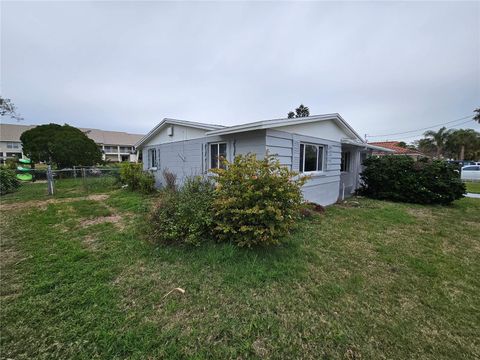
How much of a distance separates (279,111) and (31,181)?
19425 mm

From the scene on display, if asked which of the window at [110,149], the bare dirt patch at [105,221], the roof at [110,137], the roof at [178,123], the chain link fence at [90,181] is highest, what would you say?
the roof at [110,137]

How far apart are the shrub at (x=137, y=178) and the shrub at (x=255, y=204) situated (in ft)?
23.3

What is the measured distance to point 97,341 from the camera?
76.1 inches

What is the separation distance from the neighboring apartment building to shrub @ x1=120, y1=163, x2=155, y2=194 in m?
32.0

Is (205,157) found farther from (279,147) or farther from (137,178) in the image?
(137,178)

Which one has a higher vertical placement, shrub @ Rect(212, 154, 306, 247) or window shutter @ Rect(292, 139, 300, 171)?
window shutter @ Rect(292, 139, 300, 171)

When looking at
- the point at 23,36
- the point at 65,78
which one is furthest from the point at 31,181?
the point at 23,36

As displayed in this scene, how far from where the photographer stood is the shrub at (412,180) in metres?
8.48

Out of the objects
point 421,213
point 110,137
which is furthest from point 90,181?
point 110,137

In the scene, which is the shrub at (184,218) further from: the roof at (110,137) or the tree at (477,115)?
the roof at (110,137)

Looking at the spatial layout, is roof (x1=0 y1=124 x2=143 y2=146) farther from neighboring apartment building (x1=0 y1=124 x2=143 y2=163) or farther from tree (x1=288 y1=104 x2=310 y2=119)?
tree (x1=288 y1=104 x2=310 y2=119)

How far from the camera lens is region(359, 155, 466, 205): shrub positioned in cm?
848

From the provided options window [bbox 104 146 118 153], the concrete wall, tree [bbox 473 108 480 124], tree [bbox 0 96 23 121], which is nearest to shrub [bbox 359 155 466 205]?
the concrete wall

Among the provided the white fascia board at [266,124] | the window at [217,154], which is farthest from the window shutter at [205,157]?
the white fascia board at [266,124]
